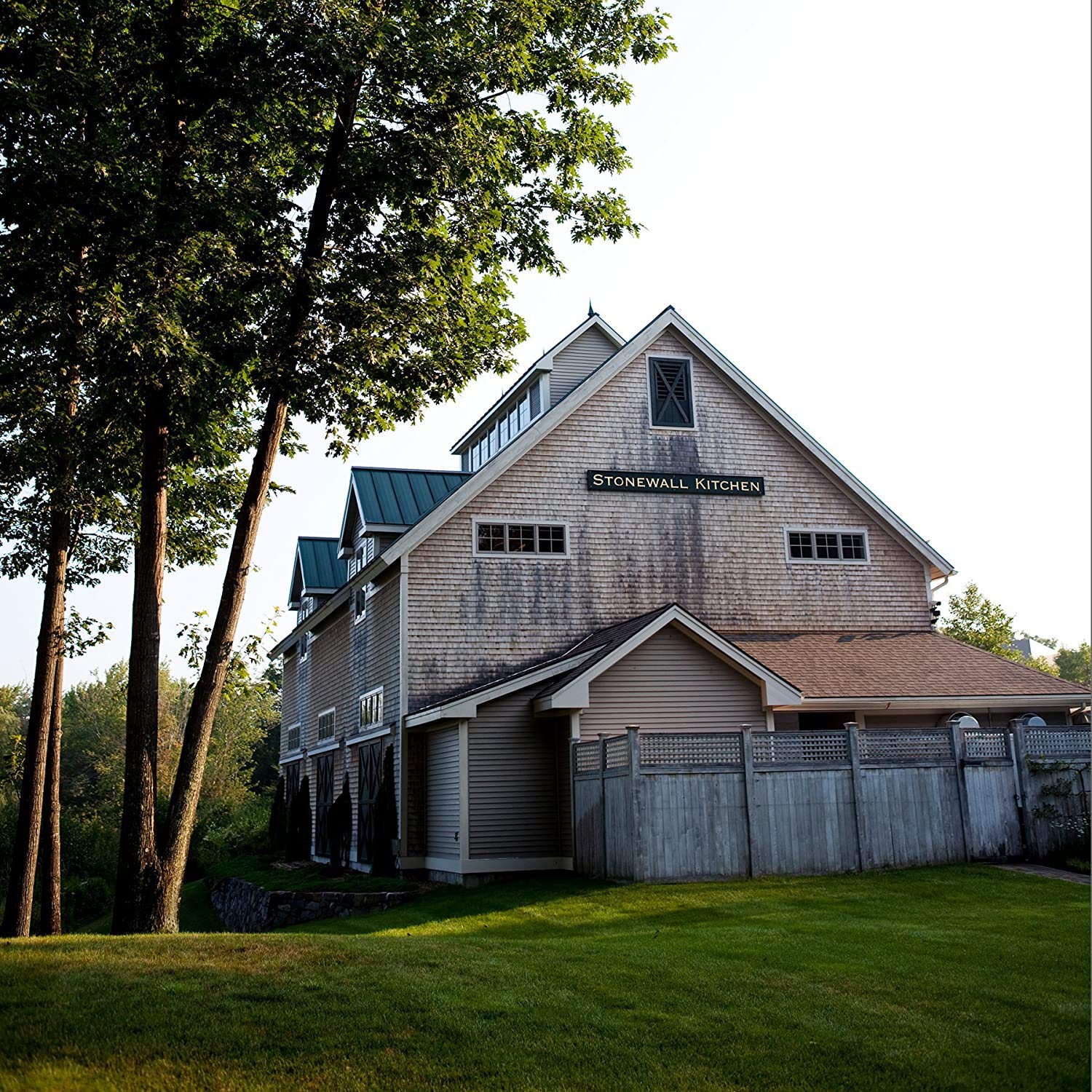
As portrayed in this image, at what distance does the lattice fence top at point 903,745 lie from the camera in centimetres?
1850

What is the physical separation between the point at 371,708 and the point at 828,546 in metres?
11.0

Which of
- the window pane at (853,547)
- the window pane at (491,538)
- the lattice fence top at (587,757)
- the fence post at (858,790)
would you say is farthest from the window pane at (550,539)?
the fence post at (858,790)

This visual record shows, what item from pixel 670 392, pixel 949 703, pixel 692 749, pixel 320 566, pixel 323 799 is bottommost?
pixel 323 799

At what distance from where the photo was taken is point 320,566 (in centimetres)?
3338

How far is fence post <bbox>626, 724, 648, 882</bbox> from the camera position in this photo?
17156 millimetres

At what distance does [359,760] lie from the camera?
82.8ft

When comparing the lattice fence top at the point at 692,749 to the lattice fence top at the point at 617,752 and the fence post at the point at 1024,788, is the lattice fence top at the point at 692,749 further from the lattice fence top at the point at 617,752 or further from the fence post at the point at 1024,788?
the fence post at the point at 1024,788

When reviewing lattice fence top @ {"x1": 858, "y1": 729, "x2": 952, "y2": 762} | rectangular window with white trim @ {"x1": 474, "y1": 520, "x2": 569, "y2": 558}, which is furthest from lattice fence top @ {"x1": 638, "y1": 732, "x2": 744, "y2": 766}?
rectangular window with white trim @ {"x1": 474, "y1": 520, "x2": 569, "y2": 558}

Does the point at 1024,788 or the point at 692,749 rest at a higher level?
the point at 692,749

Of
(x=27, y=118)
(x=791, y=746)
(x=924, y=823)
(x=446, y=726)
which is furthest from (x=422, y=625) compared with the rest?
(x=27, y=118)

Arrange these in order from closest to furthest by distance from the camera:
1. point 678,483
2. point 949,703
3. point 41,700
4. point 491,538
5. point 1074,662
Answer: point 41,700 < point 949,703 < point 491,538 < point 678,483 < point 1074,662

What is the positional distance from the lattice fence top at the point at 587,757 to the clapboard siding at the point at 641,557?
343 cm

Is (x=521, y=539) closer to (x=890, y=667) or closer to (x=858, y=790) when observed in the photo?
(x=890, y=667)

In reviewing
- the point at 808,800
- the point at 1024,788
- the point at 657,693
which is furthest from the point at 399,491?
the point at 1024,788
